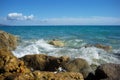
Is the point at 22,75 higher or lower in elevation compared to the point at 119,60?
higher

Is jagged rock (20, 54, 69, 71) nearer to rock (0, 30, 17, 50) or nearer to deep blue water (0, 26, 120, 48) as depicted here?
rock (0, 30, 17, 50)

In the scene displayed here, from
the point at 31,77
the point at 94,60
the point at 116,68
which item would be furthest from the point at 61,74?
the point at 94,60

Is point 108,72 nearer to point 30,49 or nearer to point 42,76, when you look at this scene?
point 42,76

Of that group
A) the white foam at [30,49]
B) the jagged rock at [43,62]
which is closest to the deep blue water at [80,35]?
the white foam at [30,49]

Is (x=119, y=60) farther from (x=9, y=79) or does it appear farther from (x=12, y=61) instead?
(x=9, y=79)

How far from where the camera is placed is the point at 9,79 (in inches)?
229

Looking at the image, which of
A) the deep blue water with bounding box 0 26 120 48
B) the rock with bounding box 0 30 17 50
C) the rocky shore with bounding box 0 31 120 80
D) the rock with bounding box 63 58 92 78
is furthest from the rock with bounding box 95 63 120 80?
the deep blue water with bounding box 0 26 120 48

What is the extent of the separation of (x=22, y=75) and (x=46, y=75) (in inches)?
25.1

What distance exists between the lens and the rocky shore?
613 cm

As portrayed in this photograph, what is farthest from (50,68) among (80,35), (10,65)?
(80,35)

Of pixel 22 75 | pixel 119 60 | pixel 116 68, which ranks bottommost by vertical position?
pixel 119 60

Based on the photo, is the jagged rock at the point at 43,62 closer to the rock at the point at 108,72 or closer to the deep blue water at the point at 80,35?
the rock at the point at 108,72

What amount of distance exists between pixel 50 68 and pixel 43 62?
45 centimetres

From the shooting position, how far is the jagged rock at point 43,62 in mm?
11125
